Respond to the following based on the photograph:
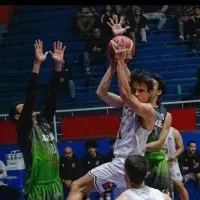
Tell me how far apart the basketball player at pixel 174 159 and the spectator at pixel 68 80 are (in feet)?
15.0

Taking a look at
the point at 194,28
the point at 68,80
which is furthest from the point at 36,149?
the point at 194,28

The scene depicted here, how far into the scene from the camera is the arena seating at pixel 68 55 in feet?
43.4

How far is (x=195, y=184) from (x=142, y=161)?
17.9 ft

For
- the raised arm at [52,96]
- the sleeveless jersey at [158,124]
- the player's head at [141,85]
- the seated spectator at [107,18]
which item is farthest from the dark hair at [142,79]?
the seated spectator at [107,18]

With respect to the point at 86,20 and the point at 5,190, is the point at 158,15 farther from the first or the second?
the point at 5,190

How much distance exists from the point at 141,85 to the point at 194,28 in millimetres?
7998

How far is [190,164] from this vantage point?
10195 mm

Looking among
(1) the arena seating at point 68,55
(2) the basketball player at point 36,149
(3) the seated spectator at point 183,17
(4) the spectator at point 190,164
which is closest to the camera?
(2) the basketball player at point 36,149

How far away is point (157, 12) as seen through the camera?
1431 cm

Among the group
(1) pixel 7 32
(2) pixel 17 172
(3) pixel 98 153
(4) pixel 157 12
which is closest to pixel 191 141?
(3) pixel 98 153

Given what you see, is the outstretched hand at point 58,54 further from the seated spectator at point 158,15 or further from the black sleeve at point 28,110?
the seated spectator at point 158,15

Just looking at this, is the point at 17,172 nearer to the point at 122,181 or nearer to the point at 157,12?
the point at 122,181

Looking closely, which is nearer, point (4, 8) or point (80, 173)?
point (80, 173)

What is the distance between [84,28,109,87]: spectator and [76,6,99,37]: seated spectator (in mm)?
343
